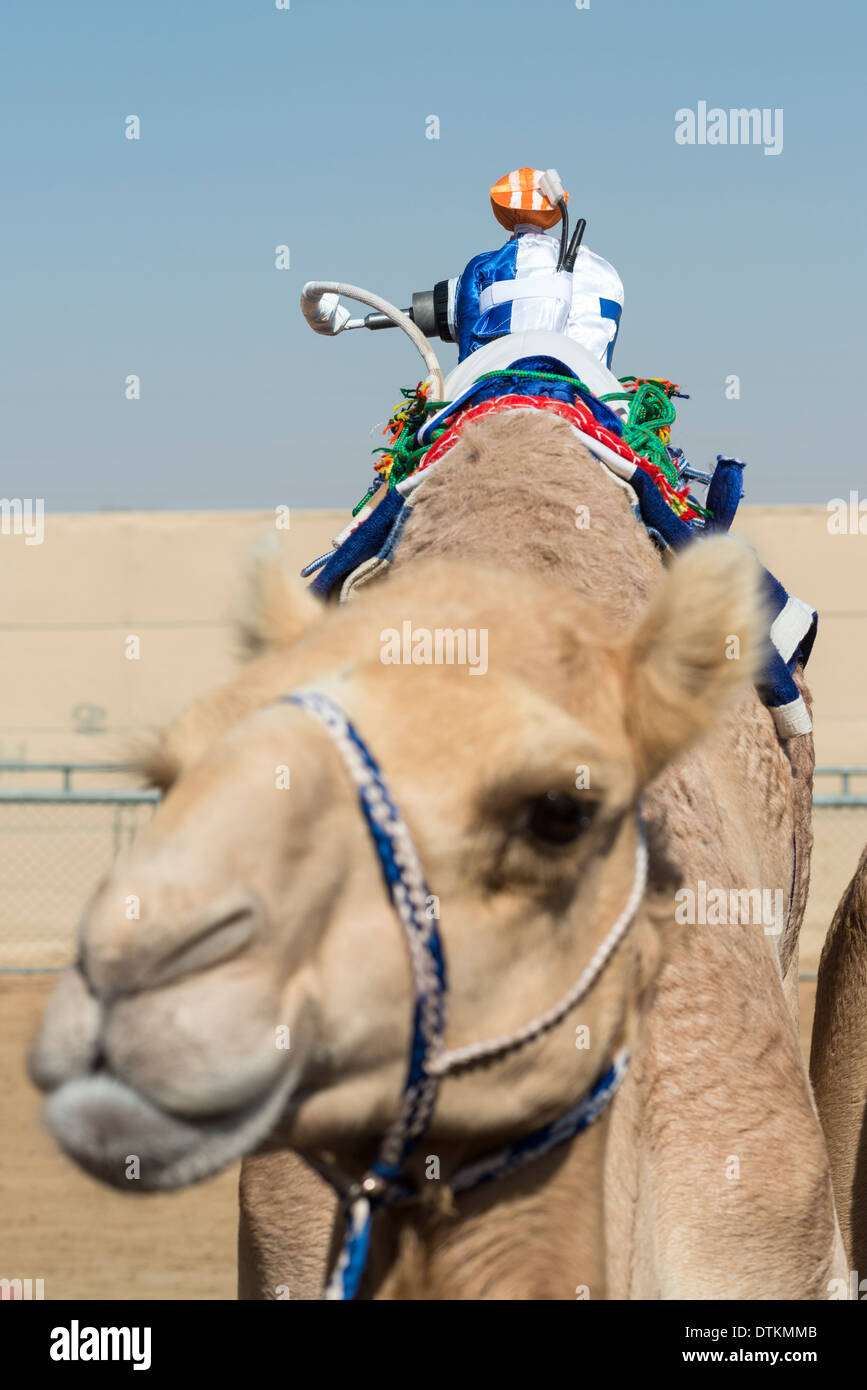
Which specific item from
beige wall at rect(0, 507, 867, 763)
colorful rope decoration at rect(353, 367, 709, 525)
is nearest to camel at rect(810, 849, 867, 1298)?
colorful rope decoration at rect(353, 367, 709, 525)

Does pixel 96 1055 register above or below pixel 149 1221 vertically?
above

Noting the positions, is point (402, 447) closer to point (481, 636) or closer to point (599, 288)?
point (599, 288)

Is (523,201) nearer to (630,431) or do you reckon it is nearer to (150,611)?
(630,431)

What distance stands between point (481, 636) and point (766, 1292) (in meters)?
1.54

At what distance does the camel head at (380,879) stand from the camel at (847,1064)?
237cm

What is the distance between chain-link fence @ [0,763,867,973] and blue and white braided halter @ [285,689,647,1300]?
9.12 m

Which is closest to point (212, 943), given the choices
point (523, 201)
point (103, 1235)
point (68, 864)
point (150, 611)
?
point (523, 201)

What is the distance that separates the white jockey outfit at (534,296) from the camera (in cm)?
423

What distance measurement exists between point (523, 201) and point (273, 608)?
2678 mm

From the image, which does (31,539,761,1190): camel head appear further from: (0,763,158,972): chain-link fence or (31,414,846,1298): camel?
(0,763,158,972): chain-link fence

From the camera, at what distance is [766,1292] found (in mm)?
2717

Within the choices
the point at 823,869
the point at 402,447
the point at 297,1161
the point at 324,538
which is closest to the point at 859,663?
the point at 823,869

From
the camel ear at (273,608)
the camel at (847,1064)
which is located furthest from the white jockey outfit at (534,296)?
the camel ear at (273,608)

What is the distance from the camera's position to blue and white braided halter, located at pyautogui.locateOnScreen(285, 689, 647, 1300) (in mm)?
1671
